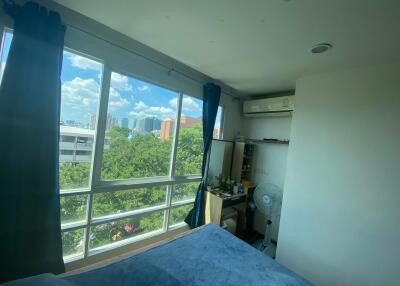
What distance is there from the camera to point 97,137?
2102 millimetres

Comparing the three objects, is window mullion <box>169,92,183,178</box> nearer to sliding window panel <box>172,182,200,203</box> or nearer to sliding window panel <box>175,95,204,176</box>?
sliding window panel <box>175,95,204,176</box>

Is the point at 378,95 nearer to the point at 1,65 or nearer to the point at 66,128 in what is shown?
the point at 66,128

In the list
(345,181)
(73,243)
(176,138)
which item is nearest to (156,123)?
(176,138)

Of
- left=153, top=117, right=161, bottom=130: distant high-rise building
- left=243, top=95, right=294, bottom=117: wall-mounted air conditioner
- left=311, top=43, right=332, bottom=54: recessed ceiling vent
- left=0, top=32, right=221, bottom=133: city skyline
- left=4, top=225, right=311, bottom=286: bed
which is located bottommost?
left=4, top=225, right=311, bottom=286: bed

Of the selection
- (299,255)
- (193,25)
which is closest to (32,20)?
(193,25)

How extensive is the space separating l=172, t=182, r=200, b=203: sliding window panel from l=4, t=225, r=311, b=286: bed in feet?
3.70

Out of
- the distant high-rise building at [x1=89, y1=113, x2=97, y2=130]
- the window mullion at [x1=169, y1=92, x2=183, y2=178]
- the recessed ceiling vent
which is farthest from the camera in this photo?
the window mullion at [x1=169, y1=92, x2=183, y2=178]

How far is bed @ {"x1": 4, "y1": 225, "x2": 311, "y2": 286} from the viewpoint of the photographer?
129 cm

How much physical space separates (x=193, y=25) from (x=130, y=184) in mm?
1841

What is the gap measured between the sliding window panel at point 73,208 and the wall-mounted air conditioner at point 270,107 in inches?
112

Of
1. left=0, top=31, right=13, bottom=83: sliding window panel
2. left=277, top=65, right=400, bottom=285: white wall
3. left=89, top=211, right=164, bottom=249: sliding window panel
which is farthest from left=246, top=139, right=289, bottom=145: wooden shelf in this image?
left=0, top=31, right=13, bottom=83: sliding window panel

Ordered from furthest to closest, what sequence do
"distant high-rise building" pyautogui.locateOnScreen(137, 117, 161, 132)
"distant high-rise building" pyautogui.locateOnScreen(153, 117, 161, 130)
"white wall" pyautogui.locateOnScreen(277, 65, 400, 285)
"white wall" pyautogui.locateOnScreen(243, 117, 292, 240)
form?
1. "white wall" pyautogui.locateOnScreen(243, 117, 292, 240)
2. "distant high-rise building" pyautogui.locateOnScreen(153, 117, 161, 130)
3. "distant high-rise building" pyautogui.locateOnScreen(137, 117, 161, 132)
4. "white wall" pyautogui.locateOnScreen(277, 65, 400, 285)

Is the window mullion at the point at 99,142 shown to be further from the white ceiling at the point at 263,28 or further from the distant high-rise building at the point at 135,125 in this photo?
the white ceiling at the point at 263,28

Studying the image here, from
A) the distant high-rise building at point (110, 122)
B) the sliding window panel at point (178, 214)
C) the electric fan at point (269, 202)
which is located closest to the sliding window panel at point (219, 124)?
the electric fan at point (269, 202)
